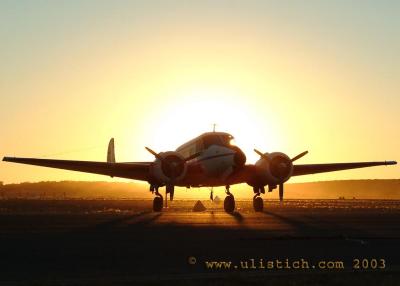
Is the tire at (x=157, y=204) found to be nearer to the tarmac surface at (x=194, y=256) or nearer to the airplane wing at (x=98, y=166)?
the airplane wing at (x=98, y=166)

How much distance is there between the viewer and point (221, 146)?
37469mm

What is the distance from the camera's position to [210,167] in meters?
37.4

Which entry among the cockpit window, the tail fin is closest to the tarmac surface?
the cockpit window

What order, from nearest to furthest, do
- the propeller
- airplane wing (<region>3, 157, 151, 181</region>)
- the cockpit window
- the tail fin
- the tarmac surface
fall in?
the tarmac surface, the propeller, the cockpit window, airplane wing (<region>3, 157, 151, 181</region>), the tail fin

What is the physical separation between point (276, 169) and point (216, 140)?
178 inches

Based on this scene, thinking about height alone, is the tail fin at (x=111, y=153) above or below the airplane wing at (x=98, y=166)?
above

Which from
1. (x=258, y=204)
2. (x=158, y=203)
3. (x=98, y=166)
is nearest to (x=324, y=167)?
(x=258, y=204)

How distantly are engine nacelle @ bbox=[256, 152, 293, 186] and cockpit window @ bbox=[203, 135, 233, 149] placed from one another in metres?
2.88

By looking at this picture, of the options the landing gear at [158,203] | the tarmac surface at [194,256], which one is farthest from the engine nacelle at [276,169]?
the tarmac surface at [194,256]

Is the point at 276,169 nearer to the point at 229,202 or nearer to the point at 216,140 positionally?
the point at 229,202

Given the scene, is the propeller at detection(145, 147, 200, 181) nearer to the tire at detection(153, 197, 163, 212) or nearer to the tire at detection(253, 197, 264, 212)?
the tire at detection(153, 197, 163, 212)

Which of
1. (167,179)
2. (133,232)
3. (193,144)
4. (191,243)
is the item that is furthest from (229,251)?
(193,144)

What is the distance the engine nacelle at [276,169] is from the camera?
3734 cm

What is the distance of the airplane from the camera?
1447 inches
